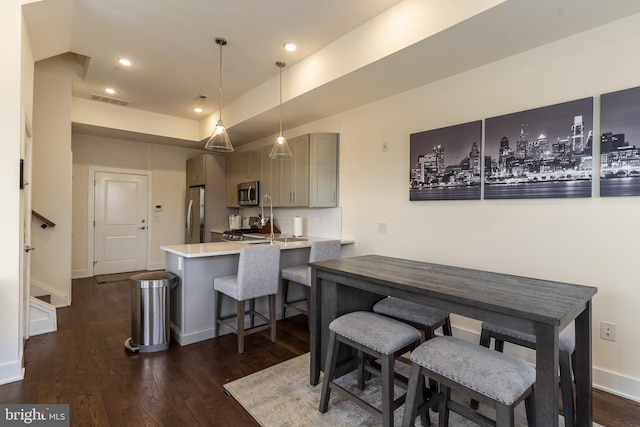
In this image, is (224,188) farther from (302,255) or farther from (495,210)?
(495,210)

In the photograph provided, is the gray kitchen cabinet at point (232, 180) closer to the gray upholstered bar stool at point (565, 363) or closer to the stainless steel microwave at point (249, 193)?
the stainless steel microwave at point (249, 193)

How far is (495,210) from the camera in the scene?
9.11ft

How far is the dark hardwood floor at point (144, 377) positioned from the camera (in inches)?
77.4

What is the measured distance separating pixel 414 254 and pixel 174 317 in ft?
8.40

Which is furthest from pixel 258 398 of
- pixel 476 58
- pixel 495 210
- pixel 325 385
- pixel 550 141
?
pixel 476 58

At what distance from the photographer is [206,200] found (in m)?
5.93

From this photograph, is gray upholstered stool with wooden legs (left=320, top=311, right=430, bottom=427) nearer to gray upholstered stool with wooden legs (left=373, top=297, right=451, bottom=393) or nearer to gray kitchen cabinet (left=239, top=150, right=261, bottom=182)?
gray upholstered stool with wooden legs (left=373, top=297, right=451, bottom=393)

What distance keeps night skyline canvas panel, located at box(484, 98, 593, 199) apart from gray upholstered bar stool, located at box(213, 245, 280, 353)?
6.83 feet

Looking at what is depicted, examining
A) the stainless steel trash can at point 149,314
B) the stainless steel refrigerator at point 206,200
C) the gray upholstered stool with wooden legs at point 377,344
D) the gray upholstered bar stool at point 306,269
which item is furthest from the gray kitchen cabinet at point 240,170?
the gray upholstered stool with wooden legs at point 377,344

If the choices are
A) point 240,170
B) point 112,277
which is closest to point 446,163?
point 240,170

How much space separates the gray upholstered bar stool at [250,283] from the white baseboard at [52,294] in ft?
7.88

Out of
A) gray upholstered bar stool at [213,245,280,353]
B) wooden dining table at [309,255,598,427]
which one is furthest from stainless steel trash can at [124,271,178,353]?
wooden dining table at [309,255,598,427]

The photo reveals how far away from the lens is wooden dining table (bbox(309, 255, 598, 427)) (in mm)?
1241

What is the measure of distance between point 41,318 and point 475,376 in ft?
12.9
